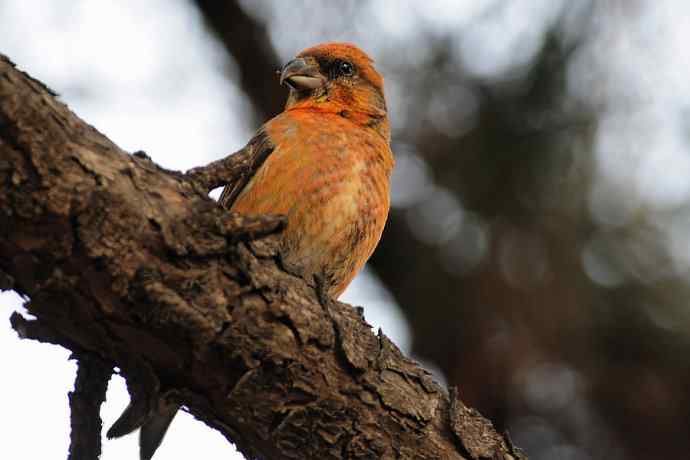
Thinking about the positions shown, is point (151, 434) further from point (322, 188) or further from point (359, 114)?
point (359, 114)

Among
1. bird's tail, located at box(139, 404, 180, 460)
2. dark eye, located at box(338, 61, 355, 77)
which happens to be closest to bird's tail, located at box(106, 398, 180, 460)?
bird's tail, located at box(139, 404, 180, 460)

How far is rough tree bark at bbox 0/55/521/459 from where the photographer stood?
2238mm

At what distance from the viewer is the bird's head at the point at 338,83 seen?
4.66 meters

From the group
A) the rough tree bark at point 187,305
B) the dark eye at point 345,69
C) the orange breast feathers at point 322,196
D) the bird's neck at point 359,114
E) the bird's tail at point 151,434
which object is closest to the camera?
the rough tree bark at point 187,305

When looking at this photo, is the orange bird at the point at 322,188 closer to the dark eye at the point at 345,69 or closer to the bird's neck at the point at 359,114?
the bird's neck at the point at 359,114

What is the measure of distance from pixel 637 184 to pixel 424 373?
6.57 feet

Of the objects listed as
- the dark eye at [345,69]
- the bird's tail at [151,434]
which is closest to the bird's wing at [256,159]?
the dark eye at [345,69]

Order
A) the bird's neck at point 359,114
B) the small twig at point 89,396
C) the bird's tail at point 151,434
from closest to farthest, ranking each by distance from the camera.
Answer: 1. the small twig at point 89,396
2. the bird's tail at point 151,434
3. the bird's neck at point 359,114

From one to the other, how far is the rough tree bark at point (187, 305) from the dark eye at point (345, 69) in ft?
6.81

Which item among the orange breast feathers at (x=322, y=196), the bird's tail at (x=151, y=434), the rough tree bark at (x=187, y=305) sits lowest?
the bird's tail at (x=151, y=434)

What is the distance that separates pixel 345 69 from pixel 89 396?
2649 mm

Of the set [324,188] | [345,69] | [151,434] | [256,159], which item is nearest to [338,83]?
[345,69]

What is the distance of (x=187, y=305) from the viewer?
8.00 ft

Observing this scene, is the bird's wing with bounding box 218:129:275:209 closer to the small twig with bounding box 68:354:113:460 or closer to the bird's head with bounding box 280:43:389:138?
the bird's head with bounding box 280:43:389:138
